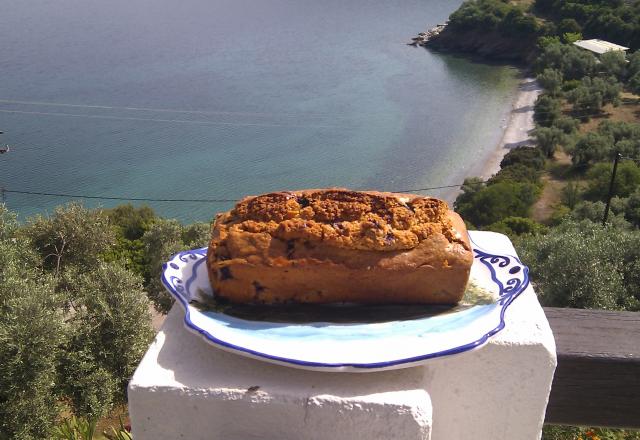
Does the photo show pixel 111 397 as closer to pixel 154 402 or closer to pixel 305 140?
pixel 154 402

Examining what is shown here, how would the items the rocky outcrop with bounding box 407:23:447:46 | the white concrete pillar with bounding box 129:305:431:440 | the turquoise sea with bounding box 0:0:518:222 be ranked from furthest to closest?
the rocky outcrop with bounding box 407:23:447:46, the turquoise sea with bounding box 0:0:518:222, the white concrete pillar with bounding box 129:305:431:440

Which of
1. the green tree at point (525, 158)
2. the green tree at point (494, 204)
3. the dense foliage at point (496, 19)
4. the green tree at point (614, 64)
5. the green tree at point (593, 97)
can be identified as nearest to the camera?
the green tree at point (494, 204)

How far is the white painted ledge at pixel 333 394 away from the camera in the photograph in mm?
1464

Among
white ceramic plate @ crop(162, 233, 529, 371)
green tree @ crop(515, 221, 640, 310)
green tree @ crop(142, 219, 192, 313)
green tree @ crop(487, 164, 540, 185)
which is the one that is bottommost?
green tree @ crop(487, 164, 540, 185)

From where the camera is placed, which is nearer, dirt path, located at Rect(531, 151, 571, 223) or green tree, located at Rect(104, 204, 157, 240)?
green tree, located at Rect(104, 204, 157, 240)

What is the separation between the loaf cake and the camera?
1733 mm

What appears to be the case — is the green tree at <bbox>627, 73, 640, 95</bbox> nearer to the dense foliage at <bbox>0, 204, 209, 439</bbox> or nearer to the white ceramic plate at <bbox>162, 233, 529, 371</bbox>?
the dense foliage at <bbox>0, 204, 209, 439</bbox>

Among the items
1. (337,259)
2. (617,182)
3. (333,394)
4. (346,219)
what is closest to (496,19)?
(617,182)

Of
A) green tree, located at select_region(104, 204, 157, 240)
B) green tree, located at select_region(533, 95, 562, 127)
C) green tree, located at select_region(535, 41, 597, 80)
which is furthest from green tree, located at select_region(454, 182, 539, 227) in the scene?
green tree, located at select_region(535, 41, 597, 80)

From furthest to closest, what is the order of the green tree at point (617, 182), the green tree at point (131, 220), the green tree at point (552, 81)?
the green tree at point (552, 81) < the green tree at point (617, 182) < the green tree at point (131, 220)

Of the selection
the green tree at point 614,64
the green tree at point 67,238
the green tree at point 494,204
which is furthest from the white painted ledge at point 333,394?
the green tree at point 614,64

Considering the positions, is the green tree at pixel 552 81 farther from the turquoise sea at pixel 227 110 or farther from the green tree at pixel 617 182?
the green tree at pixel 617 182

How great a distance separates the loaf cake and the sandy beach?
27.5 metres

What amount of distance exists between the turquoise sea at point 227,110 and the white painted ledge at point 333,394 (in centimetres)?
2304
